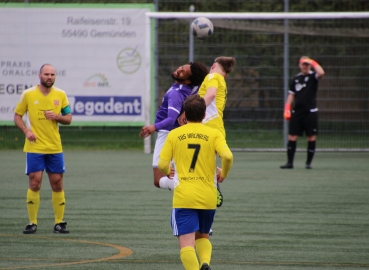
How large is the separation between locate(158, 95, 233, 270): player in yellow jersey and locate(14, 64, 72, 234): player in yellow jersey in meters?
3.26

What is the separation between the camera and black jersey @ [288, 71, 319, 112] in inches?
665

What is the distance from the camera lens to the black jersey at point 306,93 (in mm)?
16891

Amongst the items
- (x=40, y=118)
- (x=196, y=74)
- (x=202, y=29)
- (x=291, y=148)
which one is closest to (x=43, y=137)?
(x=40, y=118)

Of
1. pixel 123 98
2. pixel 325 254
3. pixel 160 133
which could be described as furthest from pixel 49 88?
pixel 123 98

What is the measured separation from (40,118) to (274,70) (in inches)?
491

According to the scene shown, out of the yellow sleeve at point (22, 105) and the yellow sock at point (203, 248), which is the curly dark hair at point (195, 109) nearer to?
the yellow sock at point (203, 248)

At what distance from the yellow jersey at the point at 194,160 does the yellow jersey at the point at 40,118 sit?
334 centimetres

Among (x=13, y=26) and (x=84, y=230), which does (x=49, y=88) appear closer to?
(x=84, y=230)

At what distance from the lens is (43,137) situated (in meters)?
9.46

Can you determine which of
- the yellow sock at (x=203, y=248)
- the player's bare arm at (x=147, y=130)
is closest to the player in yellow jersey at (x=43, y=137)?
the player's bare arm at (x=147, y=130)

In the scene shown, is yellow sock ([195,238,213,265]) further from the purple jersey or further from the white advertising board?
the white advertising board

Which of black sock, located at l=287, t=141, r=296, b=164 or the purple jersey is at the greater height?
the purple jersey

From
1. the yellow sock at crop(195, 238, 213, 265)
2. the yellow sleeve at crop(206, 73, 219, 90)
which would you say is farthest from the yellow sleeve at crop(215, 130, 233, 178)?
the yellow sleeve at crop(206, 73, 219, 90)

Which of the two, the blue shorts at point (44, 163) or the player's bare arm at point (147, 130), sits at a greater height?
the player's bare arm at point (147, 130)
